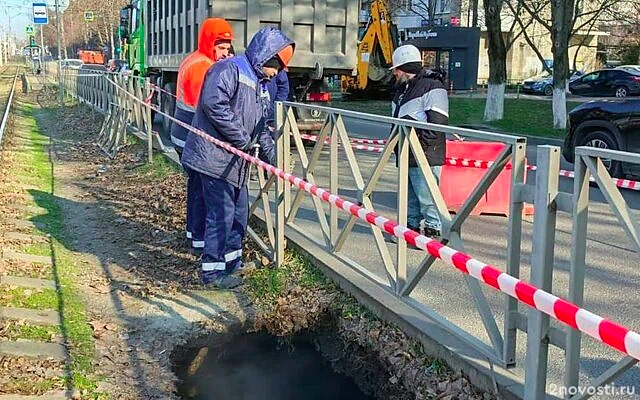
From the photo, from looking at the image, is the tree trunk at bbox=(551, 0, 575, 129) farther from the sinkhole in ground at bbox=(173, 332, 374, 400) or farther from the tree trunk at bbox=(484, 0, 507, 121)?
the sinkhole in ground at bbox=(173, 332, 374, 400)

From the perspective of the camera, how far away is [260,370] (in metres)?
4.77

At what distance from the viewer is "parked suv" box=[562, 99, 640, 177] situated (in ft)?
31.4

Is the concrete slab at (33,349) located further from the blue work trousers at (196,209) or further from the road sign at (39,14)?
the road sign at (39,14)

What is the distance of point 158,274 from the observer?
21.2ft

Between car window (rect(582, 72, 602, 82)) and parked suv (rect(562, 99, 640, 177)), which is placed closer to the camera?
parked suv (rect(562, 99, 640, 177))

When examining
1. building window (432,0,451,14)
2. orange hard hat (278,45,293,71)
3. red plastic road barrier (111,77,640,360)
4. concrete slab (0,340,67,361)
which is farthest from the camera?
building window (432,0,451,14)

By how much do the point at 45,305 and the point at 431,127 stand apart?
3262 millimetres

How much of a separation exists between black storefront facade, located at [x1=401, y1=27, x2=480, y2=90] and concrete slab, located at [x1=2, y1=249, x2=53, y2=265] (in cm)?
3708

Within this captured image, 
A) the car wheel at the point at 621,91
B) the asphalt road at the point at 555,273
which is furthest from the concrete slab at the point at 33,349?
the car wheel at the point at 621,91

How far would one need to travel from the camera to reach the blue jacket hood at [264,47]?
18.5ft

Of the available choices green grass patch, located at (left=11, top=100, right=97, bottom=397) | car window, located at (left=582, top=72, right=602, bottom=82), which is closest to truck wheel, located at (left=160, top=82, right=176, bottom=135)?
green grass patch, located at (left=11, top=100, right=97, bottom=397)

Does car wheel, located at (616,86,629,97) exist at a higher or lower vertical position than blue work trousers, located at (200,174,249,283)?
higher

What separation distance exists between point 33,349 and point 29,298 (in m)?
1.08

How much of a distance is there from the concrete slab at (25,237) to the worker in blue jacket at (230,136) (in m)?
2.43
